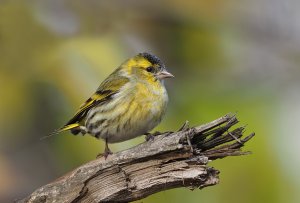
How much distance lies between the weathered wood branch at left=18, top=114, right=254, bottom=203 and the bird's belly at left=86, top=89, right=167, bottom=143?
85 centimetres

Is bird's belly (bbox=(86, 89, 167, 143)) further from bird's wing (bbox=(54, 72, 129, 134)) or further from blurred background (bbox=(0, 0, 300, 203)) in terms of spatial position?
blurred background (bbox=(0, 0, 300, 203))

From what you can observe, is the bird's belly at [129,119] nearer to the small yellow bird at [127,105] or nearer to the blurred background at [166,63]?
the small yellow bird at [127,105]

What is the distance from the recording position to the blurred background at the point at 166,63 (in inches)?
291

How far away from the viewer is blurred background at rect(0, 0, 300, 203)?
7398mm

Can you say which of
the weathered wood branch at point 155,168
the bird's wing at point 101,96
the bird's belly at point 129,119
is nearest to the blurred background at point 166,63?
the bird's wing at point 101,96

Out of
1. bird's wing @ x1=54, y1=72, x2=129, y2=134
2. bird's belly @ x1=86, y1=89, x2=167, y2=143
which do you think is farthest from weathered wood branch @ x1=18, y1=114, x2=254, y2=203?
bird's wing @ x1=54, y1=72, x2=129, y2=134

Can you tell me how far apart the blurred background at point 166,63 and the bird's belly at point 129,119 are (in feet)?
3.50

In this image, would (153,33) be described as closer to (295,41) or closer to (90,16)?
(90,16)

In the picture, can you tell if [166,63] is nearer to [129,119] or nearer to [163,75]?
[163,75]

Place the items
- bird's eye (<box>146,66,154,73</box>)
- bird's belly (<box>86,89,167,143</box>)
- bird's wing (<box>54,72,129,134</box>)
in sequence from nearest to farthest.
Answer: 1. bird's belly (<box>86,89,167,143</box>)
2. bird's wing (<box>54,72,129,134</box>)
3. bird's eye (<box>146,66,154,73</box>)

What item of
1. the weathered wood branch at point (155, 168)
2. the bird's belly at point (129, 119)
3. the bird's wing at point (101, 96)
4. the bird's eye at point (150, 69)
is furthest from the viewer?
the bird's eye at point (150, 69)

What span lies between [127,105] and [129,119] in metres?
0.12

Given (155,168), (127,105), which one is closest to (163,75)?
(127,105)

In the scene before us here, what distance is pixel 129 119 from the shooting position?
600 centimetres
